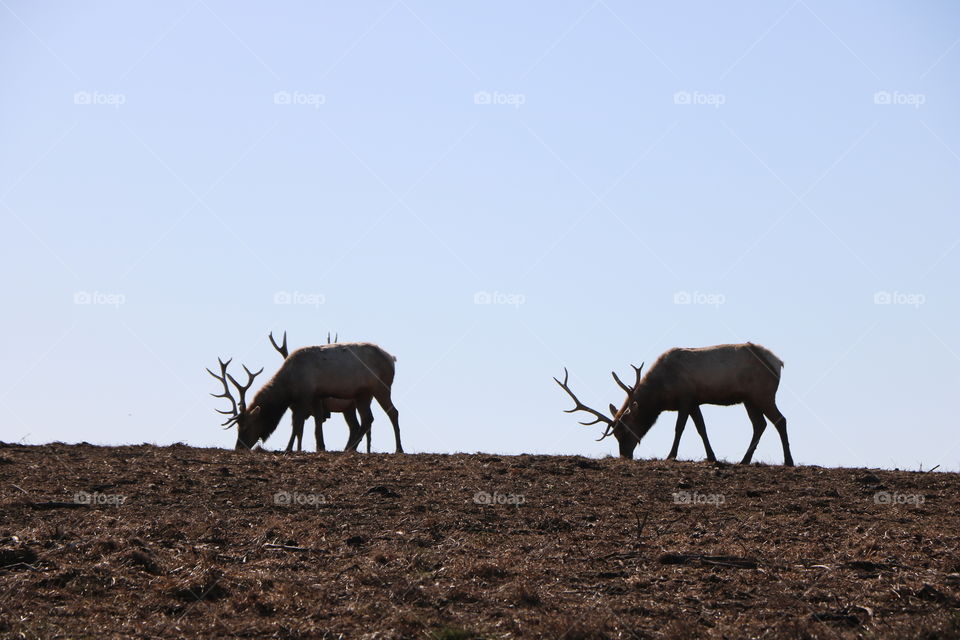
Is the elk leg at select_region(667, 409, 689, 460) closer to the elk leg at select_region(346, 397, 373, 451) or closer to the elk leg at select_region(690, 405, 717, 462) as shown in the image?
the elk leg at select_region(690, 405, 717, 462)

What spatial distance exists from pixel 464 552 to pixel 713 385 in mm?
11398

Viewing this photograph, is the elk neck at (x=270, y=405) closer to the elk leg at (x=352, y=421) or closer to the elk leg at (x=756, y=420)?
the elk leg at (x=352, y=421)

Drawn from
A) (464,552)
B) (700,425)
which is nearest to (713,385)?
(700,425)

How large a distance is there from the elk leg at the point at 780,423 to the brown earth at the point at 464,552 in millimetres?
4885

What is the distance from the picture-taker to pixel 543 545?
1202cm

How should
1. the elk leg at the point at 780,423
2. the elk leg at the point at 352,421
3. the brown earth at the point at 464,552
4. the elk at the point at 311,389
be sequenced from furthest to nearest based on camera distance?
the elk leg at the point at 352,421, the elk at the point at 311,389, the elk leg at the point at 780,423, the brown earth at the point at 464,552

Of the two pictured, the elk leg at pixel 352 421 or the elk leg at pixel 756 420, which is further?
the elk leg at pixel 352 421

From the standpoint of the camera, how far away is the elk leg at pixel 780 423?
21469 millimetres

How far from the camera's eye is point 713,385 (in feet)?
72.4

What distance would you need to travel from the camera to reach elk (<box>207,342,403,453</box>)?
23.3m

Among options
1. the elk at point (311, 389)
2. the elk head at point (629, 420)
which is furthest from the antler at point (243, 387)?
the elk head at point (629, 420)

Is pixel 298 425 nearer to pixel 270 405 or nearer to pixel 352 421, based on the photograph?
pixel 270 405

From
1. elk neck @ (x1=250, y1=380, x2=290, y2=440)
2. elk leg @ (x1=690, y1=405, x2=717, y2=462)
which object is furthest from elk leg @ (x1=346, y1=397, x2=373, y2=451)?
elk leg @ (x1=690, y1=405, x2=717, y2=462)

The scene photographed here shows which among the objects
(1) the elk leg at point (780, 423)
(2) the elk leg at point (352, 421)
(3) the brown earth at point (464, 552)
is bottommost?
(3) the brown earth at point (464, 552)
